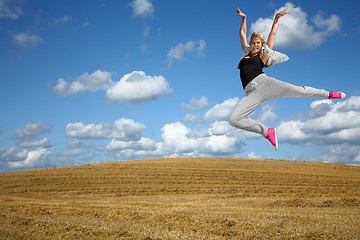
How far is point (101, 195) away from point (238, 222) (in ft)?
50.5

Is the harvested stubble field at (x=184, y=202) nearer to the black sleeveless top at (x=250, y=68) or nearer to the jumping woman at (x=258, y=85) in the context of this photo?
the jumping woman at (x=258, y=85)

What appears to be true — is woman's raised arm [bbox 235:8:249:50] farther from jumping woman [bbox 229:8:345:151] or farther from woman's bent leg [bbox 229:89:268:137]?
woman's bent leg [bbox 229:89:268:137]

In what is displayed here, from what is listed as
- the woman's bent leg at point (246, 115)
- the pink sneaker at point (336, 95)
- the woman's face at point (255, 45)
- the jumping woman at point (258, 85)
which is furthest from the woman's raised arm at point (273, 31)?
the pink sneaker at point (336, 95)

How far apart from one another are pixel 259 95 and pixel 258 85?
0.48 ft

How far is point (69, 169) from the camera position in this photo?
3541 centimetres

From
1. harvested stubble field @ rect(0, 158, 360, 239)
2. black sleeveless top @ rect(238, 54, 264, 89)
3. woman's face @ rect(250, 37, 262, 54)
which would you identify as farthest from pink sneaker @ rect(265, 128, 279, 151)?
harvested stubble field @ rect(0, 158, 360, 239)

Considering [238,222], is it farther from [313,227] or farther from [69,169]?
[69,169]

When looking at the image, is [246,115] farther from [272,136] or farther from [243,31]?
→ [243,31]

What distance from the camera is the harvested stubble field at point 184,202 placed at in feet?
33.2

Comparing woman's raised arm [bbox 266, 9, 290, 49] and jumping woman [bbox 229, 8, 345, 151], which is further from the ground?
woman's raised arm [bbox 266, 9, 290, 49]

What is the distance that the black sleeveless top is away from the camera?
4.66 meters

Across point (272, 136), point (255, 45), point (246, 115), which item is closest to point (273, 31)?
point (255, 45)

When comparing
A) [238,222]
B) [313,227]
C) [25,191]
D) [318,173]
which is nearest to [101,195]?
[25,191]

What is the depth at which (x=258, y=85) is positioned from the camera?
462cm
